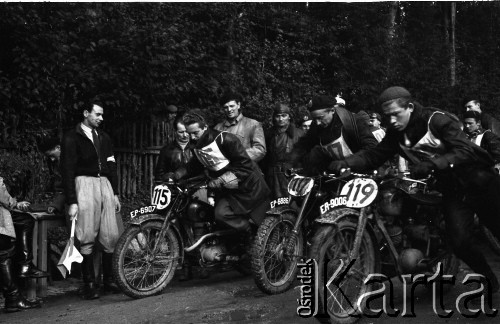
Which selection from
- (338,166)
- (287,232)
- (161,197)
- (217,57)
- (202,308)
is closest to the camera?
(338,166)

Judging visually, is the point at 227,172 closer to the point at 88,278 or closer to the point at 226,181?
the point at 226,181

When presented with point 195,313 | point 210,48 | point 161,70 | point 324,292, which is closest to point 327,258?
point 324,292

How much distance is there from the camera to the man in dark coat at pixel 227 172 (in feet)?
24.4

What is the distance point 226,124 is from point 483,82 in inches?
645

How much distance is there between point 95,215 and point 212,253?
131cm

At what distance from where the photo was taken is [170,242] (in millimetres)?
7309

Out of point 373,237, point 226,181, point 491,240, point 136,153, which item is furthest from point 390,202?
point 136,153

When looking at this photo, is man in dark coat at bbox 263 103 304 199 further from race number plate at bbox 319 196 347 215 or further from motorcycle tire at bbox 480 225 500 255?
race number plate at bbox 319 196 347 215

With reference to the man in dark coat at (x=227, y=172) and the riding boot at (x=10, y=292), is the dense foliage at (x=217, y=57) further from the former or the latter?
the riding boot at (x=10, y=292)

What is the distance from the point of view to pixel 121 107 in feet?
40.3

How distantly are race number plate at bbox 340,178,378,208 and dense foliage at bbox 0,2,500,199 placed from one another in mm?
6489

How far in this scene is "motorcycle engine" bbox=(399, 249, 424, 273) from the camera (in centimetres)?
566

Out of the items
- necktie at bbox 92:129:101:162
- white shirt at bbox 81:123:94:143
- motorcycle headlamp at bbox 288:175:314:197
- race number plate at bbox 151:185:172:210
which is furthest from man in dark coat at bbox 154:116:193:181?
motorcycle headlamp at bbox 288:175:314:197

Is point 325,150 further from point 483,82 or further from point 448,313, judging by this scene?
point 483,82
